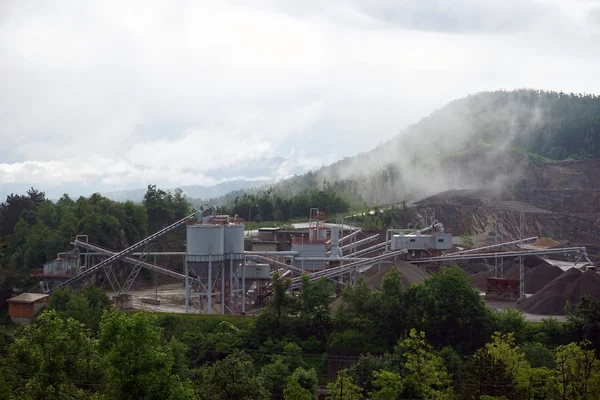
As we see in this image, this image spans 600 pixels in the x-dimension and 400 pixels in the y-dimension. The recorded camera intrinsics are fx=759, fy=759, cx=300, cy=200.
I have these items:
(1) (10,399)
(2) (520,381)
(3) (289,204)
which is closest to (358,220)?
(3) (289,204)

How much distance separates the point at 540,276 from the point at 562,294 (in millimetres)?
10804

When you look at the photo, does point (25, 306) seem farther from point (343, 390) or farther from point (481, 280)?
point (481, 280)

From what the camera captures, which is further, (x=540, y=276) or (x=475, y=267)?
(x=475, y=267)

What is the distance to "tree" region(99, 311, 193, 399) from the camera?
2348 cm

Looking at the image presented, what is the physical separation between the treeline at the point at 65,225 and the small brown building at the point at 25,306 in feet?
10.1

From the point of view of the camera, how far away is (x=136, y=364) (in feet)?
77.4

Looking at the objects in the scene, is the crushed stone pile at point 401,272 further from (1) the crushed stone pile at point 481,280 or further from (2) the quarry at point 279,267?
(1) the crushed stone pile at point 481,280

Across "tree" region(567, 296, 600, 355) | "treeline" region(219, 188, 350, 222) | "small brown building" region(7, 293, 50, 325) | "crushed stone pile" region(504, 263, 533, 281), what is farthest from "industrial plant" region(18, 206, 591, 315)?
"treeline" region(219, 188, 350, 222)

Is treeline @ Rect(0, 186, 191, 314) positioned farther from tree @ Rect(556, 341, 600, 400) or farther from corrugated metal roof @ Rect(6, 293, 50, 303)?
tree @ Rect(556, 341, 600, 400)

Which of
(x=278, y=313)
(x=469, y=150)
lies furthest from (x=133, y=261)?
(x=469, y=150)

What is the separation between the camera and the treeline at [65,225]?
59.3 meters

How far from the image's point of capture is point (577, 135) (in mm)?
150625

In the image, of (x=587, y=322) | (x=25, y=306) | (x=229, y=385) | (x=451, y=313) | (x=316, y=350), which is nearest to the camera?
(x=229, y=385)

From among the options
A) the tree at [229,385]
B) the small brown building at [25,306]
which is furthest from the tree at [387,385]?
the small brown building at [25,306]
